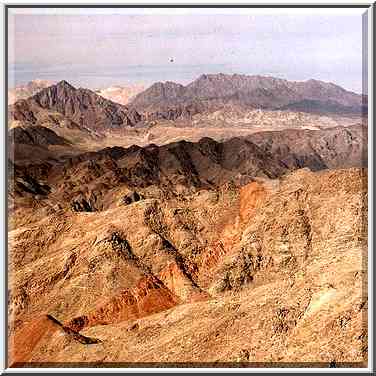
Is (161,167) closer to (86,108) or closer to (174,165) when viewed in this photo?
(174,165)

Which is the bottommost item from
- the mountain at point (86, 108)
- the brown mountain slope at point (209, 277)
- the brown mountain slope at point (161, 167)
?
the brown mountain slope at point (209, 277)

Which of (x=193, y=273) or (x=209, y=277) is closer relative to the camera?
(x=209, y=277)

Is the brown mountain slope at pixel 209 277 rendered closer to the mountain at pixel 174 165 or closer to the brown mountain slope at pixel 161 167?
the brown mountain slope at pixel 161 167

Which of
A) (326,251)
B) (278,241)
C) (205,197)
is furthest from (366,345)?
(205,197)

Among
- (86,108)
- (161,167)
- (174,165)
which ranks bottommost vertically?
(161,167)

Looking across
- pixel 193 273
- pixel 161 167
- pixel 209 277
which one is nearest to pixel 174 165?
pixel 161 167

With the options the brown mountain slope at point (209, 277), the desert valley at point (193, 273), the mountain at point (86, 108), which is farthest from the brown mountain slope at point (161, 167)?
the mountain at point (86, 108)

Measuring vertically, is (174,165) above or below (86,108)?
below

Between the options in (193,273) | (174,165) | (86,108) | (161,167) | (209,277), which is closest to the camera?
(209,277)

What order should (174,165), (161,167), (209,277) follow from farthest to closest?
(174,165) → (161,167) → (209,277)

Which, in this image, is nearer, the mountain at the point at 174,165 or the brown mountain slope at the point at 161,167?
the brown mountain slope at the point at 161,167
